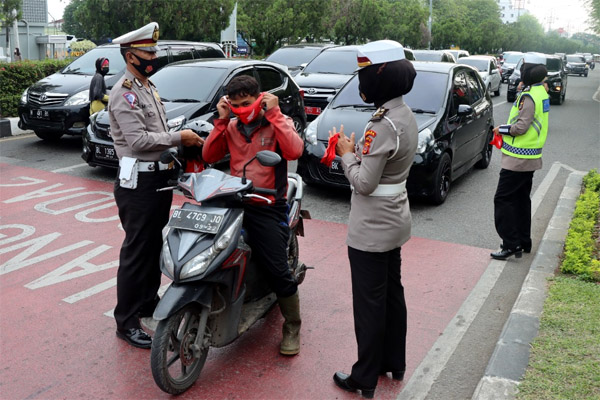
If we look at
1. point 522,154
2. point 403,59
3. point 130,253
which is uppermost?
point 403,59

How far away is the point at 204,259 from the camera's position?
3670 mm

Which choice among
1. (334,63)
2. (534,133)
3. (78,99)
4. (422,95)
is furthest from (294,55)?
(534,133)

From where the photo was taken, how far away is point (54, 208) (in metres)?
7.59

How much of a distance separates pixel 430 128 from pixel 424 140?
255 millimetres

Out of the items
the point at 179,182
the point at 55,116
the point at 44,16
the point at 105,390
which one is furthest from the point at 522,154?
the point at 44,16

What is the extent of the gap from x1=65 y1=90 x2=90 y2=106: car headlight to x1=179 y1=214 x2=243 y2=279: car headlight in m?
7.99

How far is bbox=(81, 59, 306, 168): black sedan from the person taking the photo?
881cm

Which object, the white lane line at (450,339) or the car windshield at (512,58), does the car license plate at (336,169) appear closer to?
the white lane line at (450,339)

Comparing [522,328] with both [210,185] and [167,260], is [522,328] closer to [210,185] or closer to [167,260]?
[210,185]

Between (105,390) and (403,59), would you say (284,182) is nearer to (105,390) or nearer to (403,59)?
(403,59)

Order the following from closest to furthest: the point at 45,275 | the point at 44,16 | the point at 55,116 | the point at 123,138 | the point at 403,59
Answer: the point at 403,59 → the point at 123,138 → the point at 45,275 → the point at 55,116 → the point at 44,16

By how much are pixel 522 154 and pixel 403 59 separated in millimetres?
2991

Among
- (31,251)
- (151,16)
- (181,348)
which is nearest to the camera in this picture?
(181,348)

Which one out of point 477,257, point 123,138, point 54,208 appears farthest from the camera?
point 54,208
